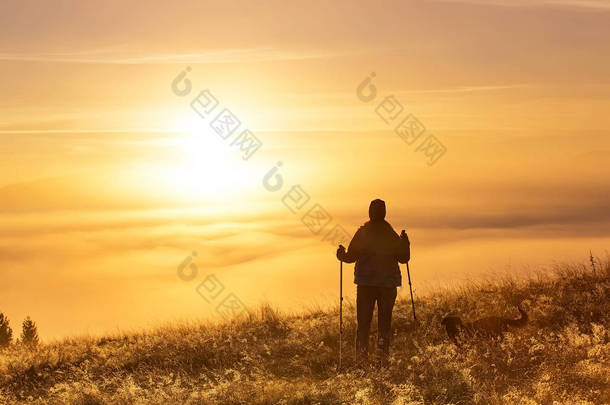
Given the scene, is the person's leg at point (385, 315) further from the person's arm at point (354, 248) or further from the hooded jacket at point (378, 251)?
the person's arm at point (354, 248)

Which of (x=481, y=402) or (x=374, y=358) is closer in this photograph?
(x=481, y=402)

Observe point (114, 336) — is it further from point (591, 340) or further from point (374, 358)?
point (591, 340)

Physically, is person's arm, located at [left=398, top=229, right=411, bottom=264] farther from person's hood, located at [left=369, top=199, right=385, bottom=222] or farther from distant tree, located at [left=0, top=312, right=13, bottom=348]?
distant tree, located at [left=0, top=312, right=13, bottom=348]

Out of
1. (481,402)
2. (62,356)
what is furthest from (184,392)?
(62,356)

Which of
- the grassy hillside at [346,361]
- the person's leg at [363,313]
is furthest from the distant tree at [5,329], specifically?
the person's leg at [363,313]

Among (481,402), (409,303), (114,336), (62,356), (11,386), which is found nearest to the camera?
(481,402)

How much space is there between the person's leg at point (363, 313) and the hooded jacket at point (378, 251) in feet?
0.57

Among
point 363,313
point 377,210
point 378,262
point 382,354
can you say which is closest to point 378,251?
point 378,262

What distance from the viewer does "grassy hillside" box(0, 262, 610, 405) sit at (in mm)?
9812

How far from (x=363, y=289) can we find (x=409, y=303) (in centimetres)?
624

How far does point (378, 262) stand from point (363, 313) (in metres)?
0.89

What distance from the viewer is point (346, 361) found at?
43.3ft

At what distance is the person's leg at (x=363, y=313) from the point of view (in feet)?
38.9

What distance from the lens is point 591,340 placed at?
12086 millimetres
